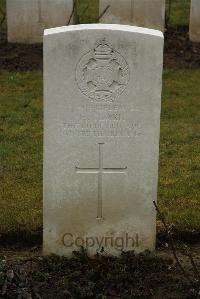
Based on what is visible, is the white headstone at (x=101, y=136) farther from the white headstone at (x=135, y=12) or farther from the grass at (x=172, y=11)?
the grass at (x=172, y=11)

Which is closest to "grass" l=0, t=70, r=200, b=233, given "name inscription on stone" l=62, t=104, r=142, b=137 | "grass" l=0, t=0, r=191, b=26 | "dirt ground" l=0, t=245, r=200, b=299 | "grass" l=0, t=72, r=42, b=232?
"grass" l=0, t=72, r=42, b=232

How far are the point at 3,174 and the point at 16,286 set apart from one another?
2155 millimetres

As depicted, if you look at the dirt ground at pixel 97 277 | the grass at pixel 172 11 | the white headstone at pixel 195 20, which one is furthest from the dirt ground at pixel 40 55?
the dirt ground at pixel 97 277

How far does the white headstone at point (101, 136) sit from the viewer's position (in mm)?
4594

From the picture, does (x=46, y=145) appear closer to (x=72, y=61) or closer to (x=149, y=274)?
(x=72, y=61)

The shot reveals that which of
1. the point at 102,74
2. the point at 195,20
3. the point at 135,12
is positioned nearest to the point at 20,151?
the point at 102,74

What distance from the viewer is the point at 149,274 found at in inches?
186

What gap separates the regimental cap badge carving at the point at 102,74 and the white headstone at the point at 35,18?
20.9 ft

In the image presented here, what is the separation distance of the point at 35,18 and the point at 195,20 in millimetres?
2358

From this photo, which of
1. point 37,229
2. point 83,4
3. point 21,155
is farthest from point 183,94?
point 83,4

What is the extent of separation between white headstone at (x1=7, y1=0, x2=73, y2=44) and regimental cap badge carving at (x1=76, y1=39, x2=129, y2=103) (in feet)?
20.9

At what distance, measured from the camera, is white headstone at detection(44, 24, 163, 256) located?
4594 millimetres

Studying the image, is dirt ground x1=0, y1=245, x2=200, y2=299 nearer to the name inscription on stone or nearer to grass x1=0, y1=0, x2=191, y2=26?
the name inscription on stone

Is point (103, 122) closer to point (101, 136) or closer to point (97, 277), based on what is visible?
point (101, 136)
